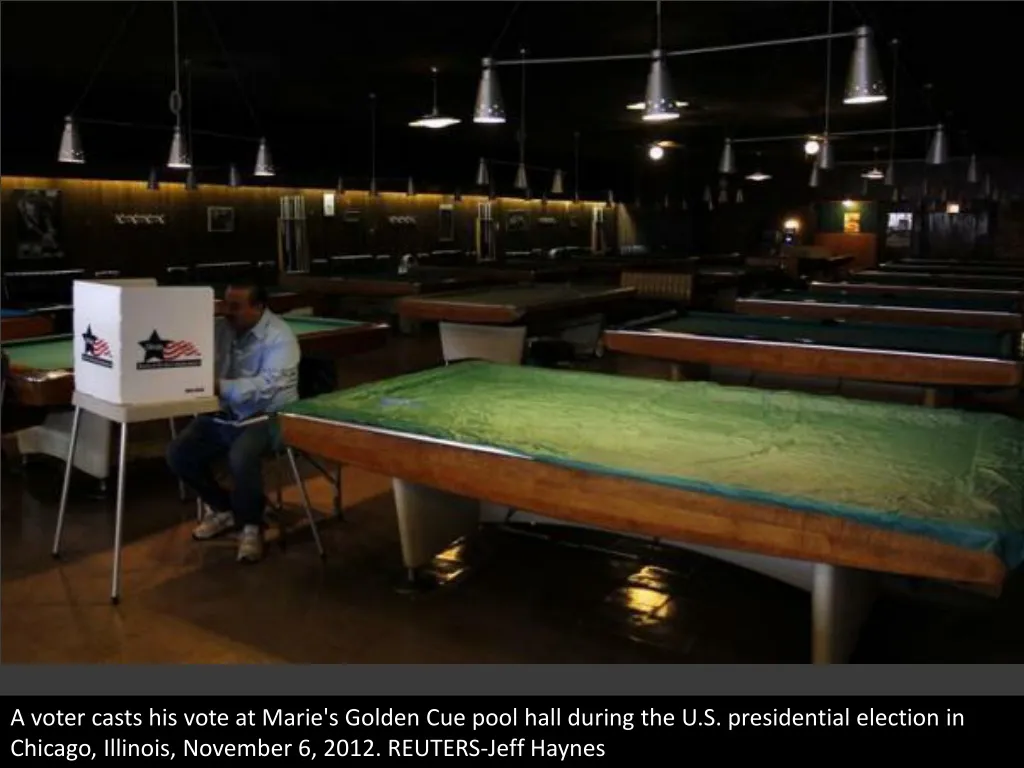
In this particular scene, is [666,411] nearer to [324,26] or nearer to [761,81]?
[324,26]

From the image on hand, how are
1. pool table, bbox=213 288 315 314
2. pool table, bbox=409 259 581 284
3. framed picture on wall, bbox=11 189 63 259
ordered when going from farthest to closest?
pool table, bbox=409 259 581 284 → framed picture on wall, bbox=11 189 63 259 → pool table, bbox=213 288 315 314

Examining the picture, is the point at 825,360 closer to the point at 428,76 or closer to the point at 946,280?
the point at 428,76

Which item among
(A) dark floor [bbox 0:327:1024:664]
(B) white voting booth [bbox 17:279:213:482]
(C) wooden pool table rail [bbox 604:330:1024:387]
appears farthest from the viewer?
(C) wooden pool table rail [bbox 604:330:1024:387]

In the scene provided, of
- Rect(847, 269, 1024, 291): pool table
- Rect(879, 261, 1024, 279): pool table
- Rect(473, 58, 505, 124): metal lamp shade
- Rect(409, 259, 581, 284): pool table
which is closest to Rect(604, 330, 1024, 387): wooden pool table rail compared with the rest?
Rect(473, 58, 505, 124): metal lamp shade

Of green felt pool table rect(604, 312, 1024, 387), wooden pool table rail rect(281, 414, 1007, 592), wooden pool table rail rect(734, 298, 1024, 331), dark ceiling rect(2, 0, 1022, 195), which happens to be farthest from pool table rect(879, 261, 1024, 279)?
wooden pool table rail rect(281, 414, 1007, 592)

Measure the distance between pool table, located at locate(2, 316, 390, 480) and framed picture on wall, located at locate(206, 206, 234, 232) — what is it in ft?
19.9

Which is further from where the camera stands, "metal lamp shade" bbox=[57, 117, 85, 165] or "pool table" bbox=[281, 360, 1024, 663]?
"metal lamp shade" bbox=[57, 117, 85, 165]

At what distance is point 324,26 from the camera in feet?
21.4

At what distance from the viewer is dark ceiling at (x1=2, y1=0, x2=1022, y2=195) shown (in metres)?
6.35

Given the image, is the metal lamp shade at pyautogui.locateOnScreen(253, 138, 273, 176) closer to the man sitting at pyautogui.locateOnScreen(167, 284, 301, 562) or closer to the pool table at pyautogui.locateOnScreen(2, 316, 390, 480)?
the pool table at pyautogui.locateOnScreen(2, 316, 390, 480)

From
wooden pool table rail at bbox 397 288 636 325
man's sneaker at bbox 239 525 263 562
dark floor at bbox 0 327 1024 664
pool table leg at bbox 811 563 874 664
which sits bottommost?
dark floor at bbox 0 327 1024 664

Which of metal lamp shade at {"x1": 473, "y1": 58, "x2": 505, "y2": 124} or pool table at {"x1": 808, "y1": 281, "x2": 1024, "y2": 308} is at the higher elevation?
metal lamp shade at {"x1": 473, "y1": 58, "x2": 505, "y2": 124}

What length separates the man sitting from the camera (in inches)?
161
